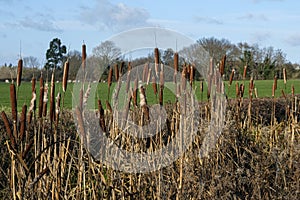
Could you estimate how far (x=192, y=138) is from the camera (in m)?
3.23

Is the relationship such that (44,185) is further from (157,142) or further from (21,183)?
(157,142)

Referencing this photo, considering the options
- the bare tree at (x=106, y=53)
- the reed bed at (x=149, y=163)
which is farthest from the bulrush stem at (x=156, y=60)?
the bare tree at (x=106, y=53)

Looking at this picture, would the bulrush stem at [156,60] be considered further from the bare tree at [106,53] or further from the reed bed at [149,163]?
the bare tree at [106,53]

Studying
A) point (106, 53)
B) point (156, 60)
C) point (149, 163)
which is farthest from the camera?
point (106, 53)

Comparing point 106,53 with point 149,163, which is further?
point 106,53

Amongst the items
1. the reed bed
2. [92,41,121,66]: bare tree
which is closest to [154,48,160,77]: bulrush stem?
the reed bed

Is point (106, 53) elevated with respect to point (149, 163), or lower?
elevated

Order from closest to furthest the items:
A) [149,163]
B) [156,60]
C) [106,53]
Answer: [156,60] → [149,163] → [106,53]

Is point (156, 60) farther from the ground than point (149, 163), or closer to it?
farther from the ground

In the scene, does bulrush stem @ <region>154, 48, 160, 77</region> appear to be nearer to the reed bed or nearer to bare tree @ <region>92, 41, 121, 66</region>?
the reed bed

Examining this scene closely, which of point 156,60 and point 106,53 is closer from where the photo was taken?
point 156,60

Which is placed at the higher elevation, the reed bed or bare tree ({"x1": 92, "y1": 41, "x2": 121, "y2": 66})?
bare tree ({"x1": 92, "y1": 41, "x2": 121, "y2": 66})

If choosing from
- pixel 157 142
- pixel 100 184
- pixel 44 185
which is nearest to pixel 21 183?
pixel 44 185

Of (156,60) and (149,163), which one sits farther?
(149,163)
